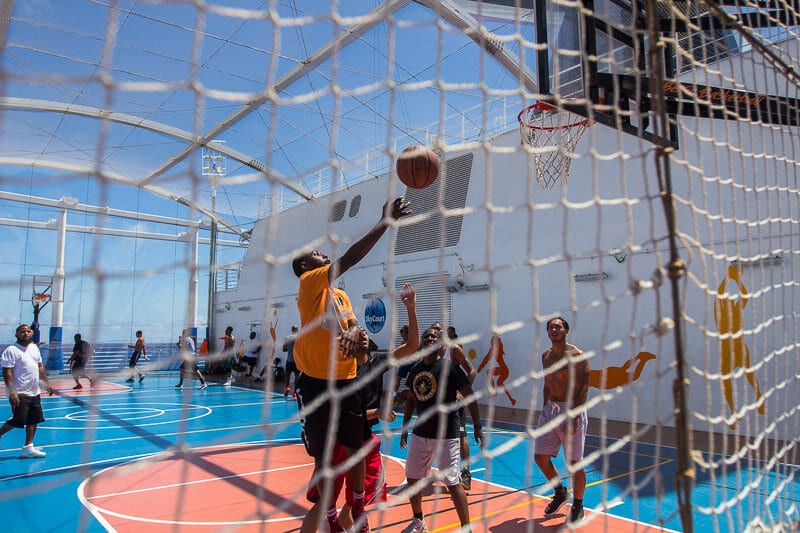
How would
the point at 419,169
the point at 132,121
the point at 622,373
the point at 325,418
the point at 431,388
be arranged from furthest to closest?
the point at 132,121 < the point at 622,373 < the point at 431,388 < the point at 419,169 < the point at 325,418

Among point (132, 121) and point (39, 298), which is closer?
point (132, 121)

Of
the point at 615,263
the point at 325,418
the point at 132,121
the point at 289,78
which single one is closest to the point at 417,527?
the point at 325,418

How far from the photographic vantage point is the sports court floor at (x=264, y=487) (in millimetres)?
3166

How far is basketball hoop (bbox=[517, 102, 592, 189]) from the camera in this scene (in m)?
6.39

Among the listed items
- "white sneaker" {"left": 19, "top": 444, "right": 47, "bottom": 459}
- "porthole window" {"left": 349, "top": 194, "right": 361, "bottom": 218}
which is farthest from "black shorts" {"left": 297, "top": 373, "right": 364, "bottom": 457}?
"porthole window" {"left": 349, "top": 194, "right": 361, "bottom": 218}

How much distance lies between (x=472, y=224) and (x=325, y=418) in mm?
8925

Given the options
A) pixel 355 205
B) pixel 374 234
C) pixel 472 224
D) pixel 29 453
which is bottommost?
pixel 29 453

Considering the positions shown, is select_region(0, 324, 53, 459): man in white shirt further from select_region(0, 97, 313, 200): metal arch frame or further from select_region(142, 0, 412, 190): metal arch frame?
select_region(142, 0, 412, 190): metal arch frame

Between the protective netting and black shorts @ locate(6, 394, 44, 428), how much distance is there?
80 cm

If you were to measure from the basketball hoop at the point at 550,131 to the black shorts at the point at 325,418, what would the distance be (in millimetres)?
4324

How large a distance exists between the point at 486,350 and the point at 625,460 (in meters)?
4.96

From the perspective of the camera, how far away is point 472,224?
443 inches

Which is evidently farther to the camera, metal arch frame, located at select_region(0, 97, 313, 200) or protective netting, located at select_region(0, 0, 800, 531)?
metal arch frame, located at select_region(0, 97, 313, 200)

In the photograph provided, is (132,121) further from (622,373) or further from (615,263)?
(622,373)
